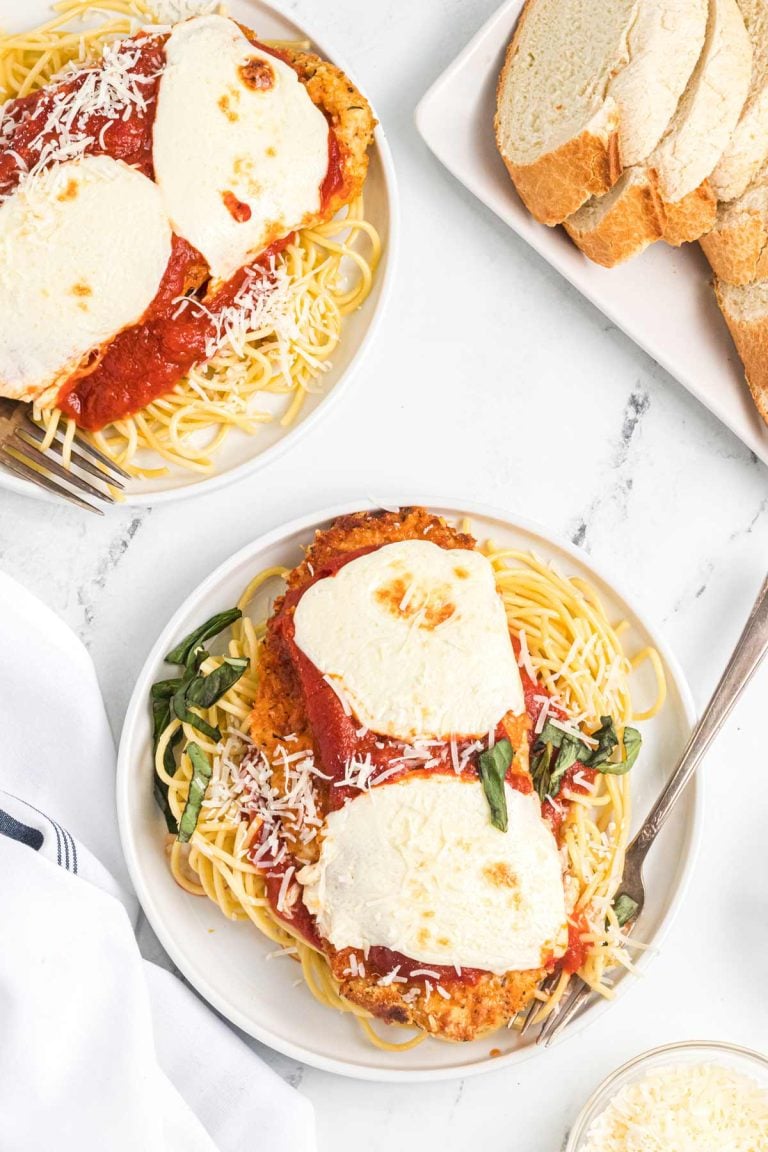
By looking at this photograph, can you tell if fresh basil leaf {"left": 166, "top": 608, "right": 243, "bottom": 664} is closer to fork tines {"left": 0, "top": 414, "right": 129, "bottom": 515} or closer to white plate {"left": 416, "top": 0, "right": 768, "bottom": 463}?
fork tines {"left": 0, "top": 414, "right": 129, "bottom": 515}

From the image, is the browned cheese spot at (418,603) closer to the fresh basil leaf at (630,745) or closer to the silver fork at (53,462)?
the fresh basil leaf at (630,745)

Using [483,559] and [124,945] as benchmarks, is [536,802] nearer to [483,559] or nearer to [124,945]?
[483,559]

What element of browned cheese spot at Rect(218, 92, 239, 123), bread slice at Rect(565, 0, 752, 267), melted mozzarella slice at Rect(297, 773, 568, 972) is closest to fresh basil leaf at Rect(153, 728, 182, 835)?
melted mozzarella slice at Rect(297, 773, 568, 972)

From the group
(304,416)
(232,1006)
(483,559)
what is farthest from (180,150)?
(232,1006)

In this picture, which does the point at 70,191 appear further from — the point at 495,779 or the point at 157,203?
the point at 495,779

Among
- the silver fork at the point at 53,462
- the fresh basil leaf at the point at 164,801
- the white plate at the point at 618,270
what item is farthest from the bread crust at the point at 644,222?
the fresh basil leaf at the point at 164,801

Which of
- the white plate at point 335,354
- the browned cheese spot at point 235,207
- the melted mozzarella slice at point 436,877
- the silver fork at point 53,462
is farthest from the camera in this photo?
the white plate at point 335,354

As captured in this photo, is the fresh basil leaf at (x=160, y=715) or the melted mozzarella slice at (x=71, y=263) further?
the fresh basil leaf at (x=160, y=715)
